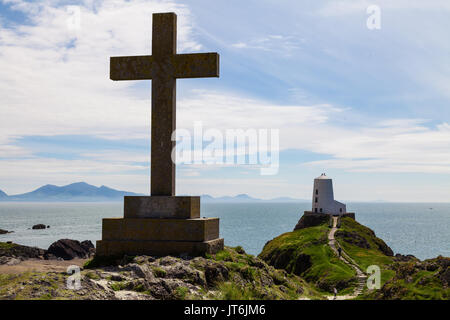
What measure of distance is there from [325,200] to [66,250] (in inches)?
1504

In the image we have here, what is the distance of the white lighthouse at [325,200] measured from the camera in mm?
70188

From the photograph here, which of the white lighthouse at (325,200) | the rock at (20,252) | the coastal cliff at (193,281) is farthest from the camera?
the white lighthouse at (325,200)

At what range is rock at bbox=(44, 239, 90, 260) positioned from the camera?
61.1 meters

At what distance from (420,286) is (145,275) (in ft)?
22.2

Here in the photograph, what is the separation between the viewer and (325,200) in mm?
70625

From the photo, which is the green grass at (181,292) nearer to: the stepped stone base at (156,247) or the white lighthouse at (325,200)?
the stepped stone base at (156,247)

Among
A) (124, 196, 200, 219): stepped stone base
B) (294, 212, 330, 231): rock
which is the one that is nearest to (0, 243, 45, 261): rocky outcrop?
(294, 212, 330, 231): rock

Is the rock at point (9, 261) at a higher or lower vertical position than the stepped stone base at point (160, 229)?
lower

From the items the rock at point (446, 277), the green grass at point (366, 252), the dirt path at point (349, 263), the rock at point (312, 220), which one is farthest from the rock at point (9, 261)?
the rock at point (446, 277)

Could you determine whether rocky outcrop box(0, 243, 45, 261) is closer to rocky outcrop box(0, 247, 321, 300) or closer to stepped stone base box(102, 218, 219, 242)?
stepped stone base box(102, 218, 219, 242)

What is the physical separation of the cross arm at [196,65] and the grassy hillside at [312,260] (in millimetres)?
20010

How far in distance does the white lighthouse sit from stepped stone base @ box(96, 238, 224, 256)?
56.7 m
